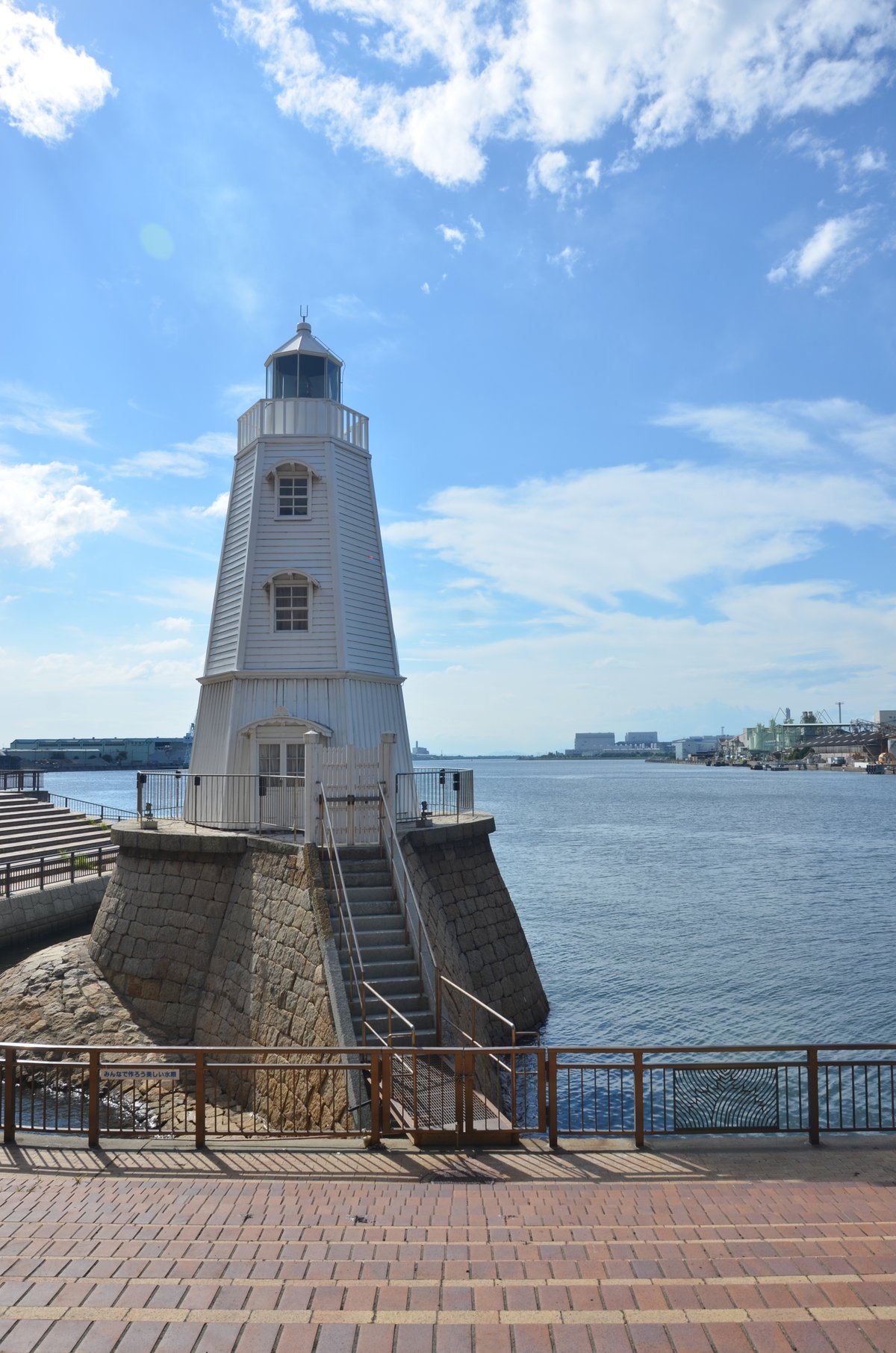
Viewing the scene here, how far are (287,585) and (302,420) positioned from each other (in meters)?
4.23

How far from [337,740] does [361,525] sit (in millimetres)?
5496

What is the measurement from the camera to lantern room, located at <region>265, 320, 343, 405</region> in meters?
22.9

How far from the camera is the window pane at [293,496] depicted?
2177 cm

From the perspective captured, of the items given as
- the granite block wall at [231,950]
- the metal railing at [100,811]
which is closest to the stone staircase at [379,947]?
the granite block wall at [231,950]

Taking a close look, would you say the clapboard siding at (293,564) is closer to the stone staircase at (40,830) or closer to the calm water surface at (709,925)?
the calm water surface at (709,925)

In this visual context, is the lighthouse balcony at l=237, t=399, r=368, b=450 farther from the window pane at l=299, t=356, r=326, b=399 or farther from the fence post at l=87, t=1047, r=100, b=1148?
the fence post at l=87, t=1047, r=100, b=1148

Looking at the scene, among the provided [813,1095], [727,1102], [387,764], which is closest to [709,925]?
[387,764]

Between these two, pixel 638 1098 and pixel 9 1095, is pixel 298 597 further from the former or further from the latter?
pixel 638 1098

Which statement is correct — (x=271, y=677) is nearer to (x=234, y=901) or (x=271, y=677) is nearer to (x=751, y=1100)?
(x=234, y=901)

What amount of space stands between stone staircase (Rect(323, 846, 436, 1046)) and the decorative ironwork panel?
3918mm

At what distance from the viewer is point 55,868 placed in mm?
27297

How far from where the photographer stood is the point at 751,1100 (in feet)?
28.8

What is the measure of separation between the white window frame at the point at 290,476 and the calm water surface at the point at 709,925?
42.8 feet

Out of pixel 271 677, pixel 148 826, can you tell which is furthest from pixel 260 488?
pixel 148 826
